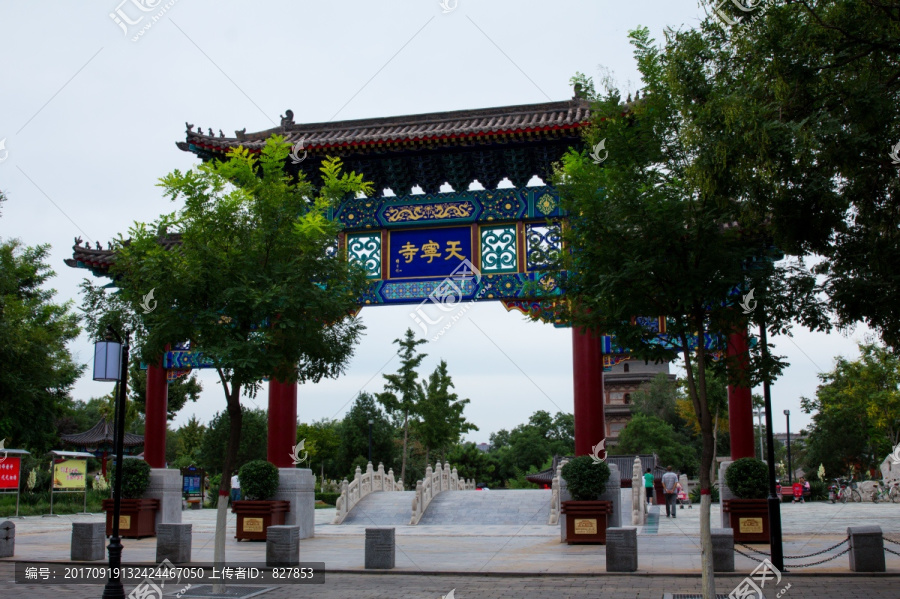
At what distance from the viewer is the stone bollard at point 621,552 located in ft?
39.9

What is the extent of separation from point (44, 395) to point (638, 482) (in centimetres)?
Answer: 1596

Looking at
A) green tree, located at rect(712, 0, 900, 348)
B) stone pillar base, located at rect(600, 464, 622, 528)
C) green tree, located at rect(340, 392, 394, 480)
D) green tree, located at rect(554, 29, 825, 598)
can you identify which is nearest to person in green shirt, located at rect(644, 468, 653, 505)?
stone pillar base, located at rect(600, 464, 622, 528)

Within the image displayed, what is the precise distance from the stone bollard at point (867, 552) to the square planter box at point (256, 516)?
456 inches

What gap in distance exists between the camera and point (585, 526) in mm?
16500

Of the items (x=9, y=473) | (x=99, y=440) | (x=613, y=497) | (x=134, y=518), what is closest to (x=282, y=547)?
(x=613, y=497)

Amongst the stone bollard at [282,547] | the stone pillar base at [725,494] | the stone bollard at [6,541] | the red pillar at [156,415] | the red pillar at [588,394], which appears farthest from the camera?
the red pillar at [156,415]

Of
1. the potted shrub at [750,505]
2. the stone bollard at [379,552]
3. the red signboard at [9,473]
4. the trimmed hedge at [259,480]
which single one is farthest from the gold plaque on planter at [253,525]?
the red signboard at [9,473]

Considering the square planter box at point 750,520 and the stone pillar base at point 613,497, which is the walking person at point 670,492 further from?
the square planter box at point 750,520

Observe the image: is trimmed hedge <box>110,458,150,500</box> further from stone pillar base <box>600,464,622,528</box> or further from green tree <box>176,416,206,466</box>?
green tree <box>176,416,206,466</box>

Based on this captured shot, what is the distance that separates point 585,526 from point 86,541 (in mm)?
9241

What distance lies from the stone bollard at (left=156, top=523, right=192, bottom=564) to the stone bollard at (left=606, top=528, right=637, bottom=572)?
22.5ft

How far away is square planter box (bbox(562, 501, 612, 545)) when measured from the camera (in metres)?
16.4

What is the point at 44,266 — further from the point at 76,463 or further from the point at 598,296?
the point at 598,296

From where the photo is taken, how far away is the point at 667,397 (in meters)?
67.6
